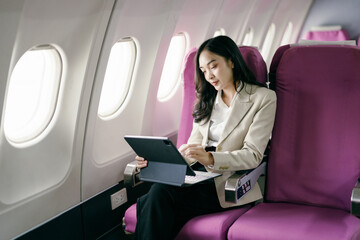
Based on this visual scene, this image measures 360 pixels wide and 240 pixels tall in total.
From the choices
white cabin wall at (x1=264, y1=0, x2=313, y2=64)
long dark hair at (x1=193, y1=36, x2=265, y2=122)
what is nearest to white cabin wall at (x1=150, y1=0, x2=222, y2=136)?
long dark hair at (x1=193, y1=36, x2=265, y2=122)

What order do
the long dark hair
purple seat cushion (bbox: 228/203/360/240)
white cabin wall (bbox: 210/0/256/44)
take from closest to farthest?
purple seat cushion (bbox: 228/203/360/240)
the long dark hair
white cabin wall (bbox: 210/0/256/44)

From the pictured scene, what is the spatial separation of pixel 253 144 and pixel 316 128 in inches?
15.8

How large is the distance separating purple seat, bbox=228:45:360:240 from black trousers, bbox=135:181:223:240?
0.25 m

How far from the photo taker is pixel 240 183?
2461 millimetres

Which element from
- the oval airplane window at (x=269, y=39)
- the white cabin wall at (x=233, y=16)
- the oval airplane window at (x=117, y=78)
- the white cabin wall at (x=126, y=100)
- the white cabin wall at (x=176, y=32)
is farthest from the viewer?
the oval airplane window at (x=269, y=39)

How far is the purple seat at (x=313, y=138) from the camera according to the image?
2.54m

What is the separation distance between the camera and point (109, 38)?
112 inches

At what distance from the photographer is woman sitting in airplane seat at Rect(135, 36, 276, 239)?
8.21 feet

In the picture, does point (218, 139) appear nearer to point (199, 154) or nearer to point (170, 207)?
point (199, 154)

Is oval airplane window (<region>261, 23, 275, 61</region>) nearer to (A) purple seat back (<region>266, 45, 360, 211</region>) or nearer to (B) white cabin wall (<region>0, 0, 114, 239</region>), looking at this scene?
(A) purple seat back (<region>266, 45, 360, 211</region>)

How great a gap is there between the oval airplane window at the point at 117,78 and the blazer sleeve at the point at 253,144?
1157mm

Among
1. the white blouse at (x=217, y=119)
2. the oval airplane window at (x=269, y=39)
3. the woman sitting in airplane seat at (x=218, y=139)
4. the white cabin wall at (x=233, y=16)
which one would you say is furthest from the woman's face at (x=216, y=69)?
the oval airplane window at (x=269, y=39)

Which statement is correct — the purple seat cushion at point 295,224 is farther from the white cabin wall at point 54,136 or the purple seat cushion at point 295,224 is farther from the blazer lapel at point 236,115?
the white cabin wall at point 54,136

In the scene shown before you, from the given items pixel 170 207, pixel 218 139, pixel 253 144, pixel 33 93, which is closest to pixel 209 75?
pixel 218 139
